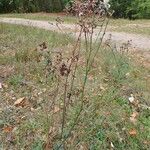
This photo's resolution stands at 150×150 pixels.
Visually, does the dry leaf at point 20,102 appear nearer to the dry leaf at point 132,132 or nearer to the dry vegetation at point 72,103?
the dry vegetation at point 72,103

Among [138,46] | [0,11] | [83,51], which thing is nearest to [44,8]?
[0,11]

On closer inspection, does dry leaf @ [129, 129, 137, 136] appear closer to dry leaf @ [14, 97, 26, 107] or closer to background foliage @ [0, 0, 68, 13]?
dry leaf @ [14, 97, 26, 107]

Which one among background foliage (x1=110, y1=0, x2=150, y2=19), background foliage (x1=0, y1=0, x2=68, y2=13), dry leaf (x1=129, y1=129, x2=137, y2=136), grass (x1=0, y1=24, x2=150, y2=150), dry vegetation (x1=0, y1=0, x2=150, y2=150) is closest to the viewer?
dry vegetation (x1=0, y1=0, x2=150, y2=150)

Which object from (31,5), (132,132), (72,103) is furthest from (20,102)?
(31,5)

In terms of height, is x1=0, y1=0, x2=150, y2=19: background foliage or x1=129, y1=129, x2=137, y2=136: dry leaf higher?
x1=129, y1=129, x2=137, y2=136: dry leaf

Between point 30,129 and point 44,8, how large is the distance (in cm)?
2400

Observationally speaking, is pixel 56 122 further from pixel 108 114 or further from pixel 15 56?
pixel 15 56

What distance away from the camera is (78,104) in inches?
237

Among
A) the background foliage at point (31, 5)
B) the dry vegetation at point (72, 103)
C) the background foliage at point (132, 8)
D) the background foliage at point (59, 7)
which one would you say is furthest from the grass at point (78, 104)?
the background foliage at point (132, 8)

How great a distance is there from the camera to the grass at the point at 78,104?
17.8 feet

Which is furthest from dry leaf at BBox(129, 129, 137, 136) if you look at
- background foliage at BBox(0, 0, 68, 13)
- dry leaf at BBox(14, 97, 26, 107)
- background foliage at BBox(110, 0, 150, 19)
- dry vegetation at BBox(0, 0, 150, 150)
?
background foliage at BBox(110, 0, 150, 19)

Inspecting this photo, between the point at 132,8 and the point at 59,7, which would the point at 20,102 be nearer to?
the point at 132,8

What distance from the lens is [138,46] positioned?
40.3ft

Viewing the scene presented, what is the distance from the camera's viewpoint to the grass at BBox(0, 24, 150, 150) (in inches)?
213
